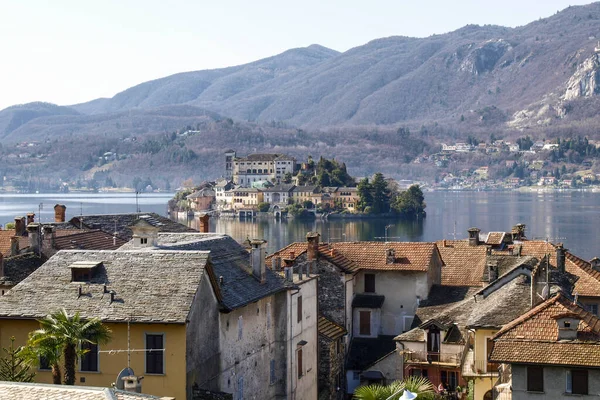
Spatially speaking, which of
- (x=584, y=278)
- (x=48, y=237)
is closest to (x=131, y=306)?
(x=48, y=237)

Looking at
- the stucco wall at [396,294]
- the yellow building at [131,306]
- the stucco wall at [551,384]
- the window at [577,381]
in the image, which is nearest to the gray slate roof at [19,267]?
the yellow building at [131,306]

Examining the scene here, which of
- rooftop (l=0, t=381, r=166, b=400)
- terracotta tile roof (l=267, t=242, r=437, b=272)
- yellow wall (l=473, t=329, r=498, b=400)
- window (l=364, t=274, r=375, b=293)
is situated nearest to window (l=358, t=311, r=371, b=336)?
window (l=364, t=274, r=375, b=293)

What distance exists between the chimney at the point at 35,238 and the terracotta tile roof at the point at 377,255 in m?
7.69

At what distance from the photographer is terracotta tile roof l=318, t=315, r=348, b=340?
111 ft

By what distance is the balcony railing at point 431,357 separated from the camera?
3100 centimetres

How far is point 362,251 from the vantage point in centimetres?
3853

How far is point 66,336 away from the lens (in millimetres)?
20000

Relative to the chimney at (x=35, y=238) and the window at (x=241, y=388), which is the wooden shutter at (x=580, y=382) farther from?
the chimney at (x=35, y=238)

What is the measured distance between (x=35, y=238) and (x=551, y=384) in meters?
17.5

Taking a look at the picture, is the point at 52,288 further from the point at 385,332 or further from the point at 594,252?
the point at 594,252

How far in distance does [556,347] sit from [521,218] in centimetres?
18126

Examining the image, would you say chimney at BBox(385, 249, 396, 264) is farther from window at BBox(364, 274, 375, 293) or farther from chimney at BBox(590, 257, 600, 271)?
chimney at BBox(590, 257, 600, 271)

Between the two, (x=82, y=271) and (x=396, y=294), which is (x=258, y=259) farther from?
(x=396, y=294)

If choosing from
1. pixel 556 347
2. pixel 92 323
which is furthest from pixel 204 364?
pixel 556 347
